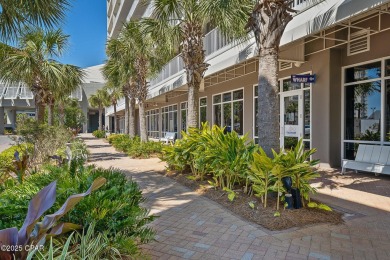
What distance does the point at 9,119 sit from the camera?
57.7 metres

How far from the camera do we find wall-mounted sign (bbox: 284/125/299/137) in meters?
10.6

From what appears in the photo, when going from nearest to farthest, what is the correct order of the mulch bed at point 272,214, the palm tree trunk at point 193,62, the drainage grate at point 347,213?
the mulch bed at point 272,214 < the drainage grate at point 347,213 < the palm tree trunk at point 193,62

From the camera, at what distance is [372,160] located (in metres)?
8.00

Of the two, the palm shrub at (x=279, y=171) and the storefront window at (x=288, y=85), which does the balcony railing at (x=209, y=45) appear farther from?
the palm shrub at (x=279, y=171)

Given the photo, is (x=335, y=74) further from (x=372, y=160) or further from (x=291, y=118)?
(x=372, y=160)

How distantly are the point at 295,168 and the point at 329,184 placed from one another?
3.21m

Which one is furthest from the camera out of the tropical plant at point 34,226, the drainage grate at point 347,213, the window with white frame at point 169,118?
the window with white frame at point 169,118

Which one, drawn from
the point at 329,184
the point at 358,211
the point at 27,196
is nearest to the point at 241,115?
the point at 329,184

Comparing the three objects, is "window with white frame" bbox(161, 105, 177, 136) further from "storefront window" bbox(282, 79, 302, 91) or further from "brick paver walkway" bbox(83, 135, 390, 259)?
"brick paver walkway" bbox(83, 135, 390, 259)

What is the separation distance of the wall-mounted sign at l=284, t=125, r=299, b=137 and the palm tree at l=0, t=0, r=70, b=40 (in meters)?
7.99

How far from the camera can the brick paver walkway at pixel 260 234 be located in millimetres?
3672

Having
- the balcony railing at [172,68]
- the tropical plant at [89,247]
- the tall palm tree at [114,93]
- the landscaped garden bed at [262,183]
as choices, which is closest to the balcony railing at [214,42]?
the balcony railing at [172,68]

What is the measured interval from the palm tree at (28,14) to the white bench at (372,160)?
7884 mm

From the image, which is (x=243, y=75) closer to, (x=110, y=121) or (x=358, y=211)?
(x=358, y=211)
